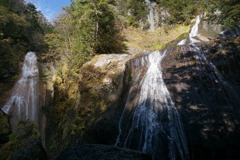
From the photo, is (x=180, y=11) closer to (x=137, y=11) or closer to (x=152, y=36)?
(x=152, y=36)

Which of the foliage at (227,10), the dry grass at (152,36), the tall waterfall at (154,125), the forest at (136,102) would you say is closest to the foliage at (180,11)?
the dry grass at (152,36)

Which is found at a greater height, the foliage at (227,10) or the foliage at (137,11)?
the foliage at (137,11)

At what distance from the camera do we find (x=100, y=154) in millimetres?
2811

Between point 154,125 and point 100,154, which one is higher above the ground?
point 154,125

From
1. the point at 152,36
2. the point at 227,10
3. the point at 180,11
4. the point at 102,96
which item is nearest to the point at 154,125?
the point at 102,96

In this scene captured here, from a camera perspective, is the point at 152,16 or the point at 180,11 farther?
the point at 152,16

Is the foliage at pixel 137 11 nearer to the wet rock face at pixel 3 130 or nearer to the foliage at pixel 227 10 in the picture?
the foliage at pixel 227 10

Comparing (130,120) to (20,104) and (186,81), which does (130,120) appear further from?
(20,104)

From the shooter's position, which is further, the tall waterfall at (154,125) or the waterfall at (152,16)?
the waterfall at (152,16)

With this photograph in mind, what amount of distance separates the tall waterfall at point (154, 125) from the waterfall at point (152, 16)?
690 inches

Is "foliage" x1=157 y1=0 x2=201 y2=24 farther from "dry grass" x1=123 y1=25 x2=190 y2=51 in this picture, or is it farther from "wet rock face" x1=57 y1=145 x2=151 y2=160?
"wet rock face" x1=57 y1=145 x2=151 y2=160

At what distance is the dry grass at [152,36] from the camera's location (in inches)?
673

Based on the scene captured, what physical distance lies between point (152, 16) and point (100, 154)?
76.5ft

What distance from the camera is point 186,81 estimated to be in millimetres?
5711
